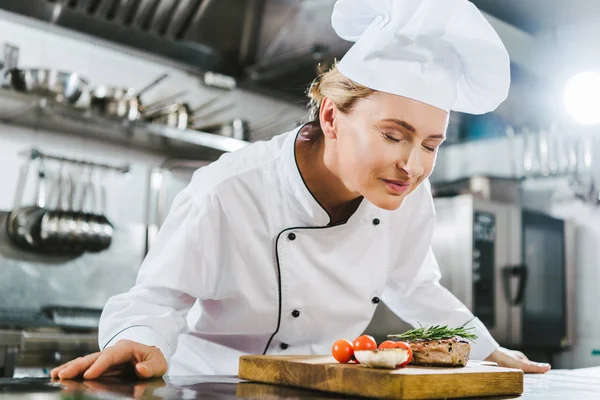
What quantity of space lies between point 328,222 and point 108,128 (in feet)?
6.16

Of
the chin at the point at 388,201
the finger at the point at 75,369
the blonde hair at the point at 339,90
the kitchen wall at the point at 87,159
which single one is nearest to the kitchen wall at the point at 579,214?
the kitchen wall at the point at 87,159

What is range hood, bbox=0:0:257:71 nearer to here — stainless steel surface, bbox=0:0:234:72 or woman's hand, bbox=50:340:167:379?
stainless steel surface, bbox=0:0:234:72

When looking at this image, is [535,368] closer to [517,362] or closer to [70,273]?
[517,362]

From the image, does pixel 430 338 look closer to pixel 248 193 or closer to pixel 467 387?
pixel 467 387

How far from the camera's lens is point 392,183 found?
1245mm

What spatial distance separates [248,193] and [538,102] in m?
3.37

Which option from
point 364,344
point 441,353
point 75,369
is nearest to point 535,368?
point 441,353

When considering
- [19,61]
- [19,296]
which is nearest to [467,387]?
[19,296]

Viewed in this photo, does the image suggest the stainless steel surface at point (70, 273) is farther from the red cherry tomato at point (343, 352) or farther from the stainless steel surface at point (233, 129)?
the red cherry tomato at point (343, 352)

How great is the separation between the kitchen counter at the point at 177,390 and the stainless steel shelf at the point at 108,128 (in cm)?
197

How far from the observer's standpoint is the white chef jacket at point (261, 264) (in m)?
1.38

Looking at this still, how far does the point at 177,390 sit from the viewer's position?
945mm

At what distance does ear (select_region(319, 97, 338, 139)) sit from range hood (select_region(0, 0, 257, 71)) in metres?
2.11

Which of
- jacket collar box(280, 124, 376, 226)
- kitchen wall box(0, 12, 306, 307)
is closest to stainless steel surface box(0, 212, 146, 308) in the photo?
kitchen wall box(0, 12, 306, 307)
